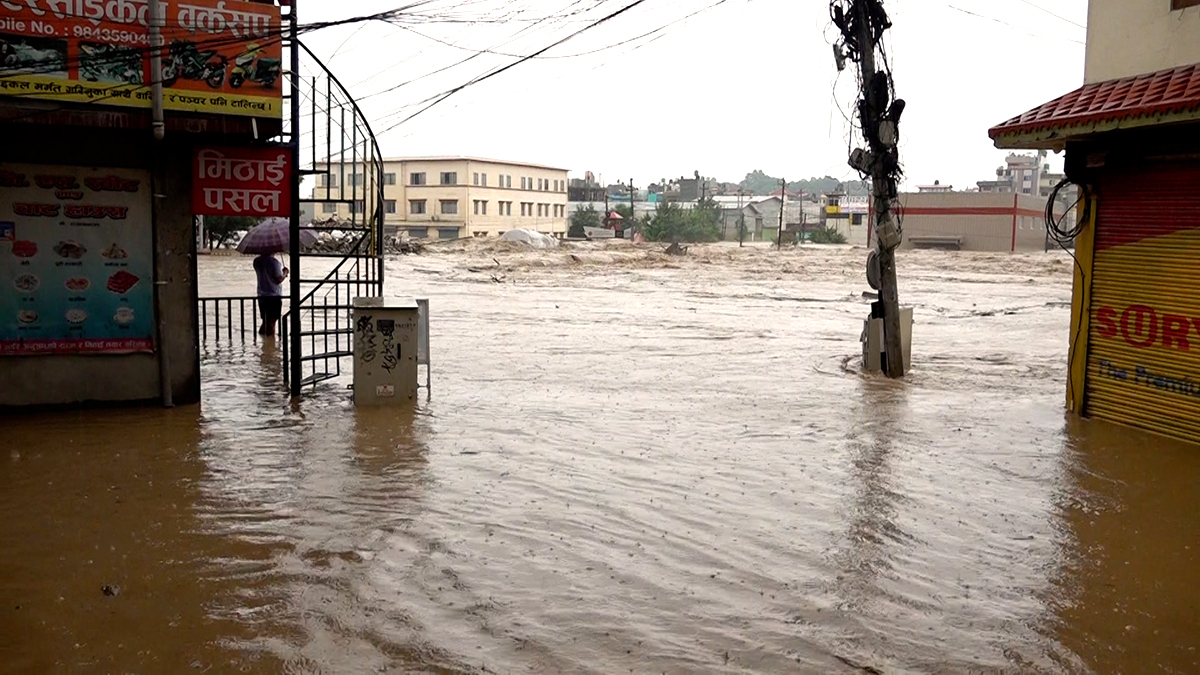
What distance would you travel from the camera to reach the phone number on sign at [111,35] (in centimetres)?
1003

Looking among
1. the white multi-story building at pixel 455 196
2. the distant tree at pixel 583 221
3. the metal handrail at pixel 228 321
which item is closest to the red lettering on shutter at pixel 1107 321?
the metal handrail at pixel 228 321

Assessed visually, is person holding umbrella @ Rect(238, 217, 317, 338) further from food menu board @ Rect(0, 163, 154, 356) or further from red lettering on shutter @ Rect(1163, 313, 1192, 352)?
red lettering on shutter @ Rect(1163, 313, 1192, 352)

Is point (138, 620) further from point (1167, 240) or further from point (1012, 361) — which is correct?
point (1012, 361)

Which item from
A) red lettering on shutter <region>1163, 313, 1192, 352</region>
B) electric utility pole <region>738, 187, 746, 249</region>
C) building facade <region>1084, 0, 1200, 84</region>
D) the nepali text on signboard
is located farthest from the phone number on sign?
electric utility pole <region>738, 187, 746, 249</region>

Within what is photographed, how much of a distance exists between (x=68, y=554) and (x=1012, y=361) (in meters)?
15.2

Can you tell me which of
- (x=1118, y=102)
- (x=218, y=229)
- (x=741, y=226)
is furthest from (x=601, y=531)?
(x=741, y=226)

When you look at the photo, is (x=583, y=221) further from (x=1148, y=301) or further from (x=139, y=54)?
(x=139, y=54)

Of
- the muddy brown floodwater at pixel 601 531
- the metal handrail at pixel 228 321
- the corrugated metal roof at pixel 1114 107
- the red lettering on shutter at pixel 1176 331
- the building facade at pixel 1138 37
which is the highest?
the building facade at pixel 1138 37

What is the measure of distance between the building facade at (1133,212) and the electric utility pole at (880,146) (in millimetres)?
2797

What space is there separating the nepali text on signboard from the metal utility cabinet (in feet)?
7.88

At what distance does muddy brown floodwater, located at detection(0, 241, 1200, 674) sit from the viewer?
5148 millimetres

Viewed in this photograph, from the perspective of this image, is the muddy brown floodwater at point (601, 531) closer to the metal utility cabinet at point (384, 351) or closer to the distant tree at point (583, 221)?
the metal utility cabinet at point (384, 351)

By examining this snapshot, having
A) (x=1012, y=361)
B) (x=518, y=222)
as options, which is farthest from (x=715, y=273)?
(x=518, y=222)

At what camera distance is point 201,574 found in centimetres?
606
